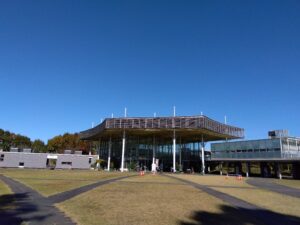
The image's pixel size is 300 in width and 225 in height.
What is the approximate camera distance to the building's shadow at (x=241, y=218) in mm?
13461

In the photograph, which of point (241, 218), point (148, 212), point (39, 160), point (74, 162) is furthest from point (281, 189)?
point (39, 160)

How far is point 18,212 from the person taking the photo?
46.1ft

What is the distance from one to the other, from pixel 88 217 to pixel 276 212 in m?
9.04

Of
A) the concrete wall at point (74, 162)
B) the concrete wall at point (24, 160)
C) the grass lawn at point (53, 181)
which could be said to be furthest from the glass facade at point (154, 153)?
the grass lawn at point (53, 181)

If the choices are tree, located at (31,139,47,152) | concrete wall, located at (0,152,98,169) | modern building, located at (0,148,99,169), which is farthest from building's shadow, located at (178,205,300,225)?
tree, located at (31,139,47,152)

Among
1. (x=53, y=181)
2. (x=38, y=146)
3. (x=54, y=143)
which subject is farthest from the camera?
(x=38, y=146)

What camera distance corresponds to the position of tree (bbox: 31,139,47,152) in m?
133

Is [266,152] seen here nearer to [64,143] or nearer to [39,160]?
[39,160]

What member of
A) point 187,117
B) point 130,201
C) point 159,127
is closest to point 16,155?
point 159,127

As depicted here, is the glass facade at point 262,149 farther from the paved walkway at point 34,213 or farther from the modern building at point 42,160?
the paved walkway at point 34,213

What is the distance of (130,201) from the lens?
18.6 meters

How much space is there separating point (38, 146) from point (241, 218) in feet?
430

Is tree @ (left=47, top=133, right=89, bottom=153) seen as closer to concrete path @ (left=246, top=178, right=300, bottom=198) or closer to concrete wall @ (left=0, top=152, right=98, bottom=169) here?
concrete wall @ (left=0, top=152, right=98, bottom=169)

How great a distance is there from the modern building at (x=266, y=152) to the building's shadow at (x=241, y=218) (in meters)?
47.3
